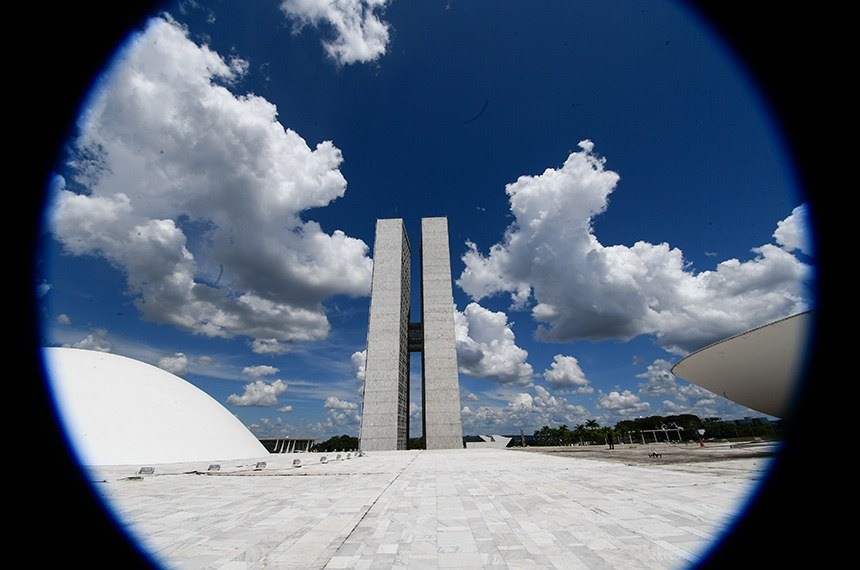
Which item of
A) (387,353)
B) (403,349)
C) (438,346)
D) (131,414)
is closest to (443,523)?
(131,414)

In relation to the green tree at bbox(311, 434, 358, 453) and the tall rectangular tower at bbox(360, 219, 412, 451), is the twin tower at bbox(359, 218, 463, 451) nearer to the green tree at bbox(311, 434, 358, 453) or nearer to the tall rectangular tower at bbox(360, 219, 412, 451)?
the tall rectangular tower at bbox(360, 219, 412, 451)

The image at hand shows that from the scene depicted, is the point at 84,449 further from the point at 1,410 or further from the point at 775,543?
the point at 775,543

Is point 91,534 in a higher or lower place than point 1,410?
lower

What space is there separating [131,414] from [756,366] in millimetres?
42800

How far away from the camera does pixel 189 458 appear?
22.3 metres

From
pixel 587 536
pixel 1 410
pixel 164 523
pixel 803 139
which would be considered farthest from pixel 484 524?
pixel 1 410

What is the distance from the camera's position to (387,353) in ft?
184

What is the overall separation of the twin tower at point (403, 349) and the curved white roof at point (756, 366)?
32366 mm

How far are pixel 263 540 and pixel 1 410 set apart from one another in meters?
6.05

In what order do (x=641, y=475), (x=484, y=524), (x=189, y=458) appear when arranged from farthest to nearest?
(x=189, y=458), (x=641, y=475), (x=484, y=524)

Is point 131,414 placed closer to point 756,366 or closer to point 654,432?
point 756,366

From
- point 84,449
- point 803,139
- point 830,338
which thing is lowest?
point 84,449

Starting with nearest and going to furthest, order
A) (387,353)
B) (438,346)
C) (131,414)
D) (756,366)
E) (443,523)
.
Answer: (443,523) < (131,414) < (756,366) < (387,353) < (438,346)

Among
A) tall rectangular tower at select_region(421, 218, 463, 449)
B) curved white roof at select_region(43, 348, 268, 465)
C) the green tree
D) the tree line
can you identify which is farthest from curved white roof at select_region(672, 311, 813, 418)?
the green tree
